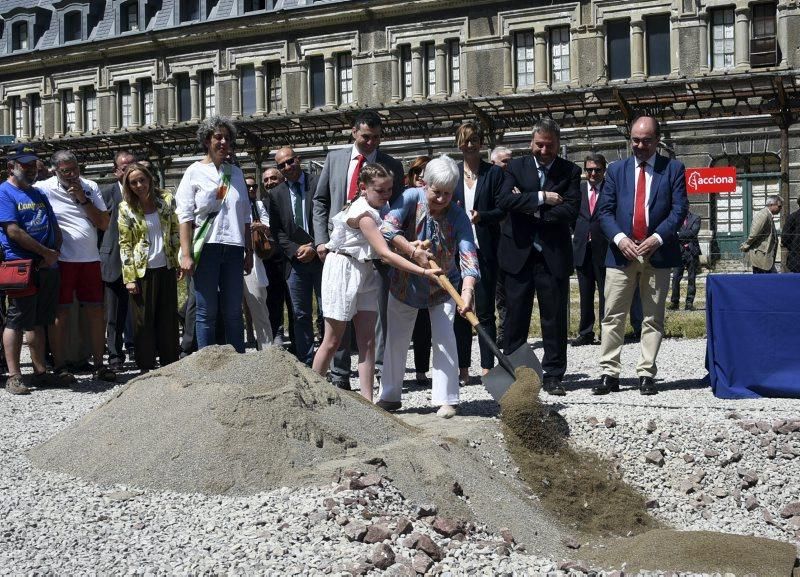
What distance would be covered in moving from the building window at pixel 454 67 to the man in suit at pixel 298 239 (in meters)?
26.9

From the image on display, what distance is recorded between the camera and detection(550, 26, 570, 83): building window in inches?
1375

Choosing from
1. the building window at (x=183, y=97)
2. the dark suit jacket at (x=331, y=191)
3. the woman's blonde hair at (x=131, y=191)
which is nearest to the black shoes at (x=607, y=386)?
the dark suit jacket at (x=331, y=191)

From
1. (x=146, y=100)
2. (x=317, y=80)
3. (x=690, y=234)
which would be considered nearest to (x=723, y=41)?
(x=317, y=80)

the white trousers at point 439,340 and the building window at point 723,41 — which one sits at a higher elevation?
the building window at point 723,41

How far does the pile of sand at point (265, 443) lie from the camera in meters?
5.86

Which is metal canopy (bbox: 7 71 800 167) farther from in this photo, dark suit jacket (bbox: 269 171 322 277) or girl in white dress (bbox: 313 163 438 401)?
girl in white dress (bbox: 313 163 438 401)

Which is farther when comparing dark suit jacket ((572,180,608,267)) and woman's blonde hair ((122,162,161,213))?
dark suit jacket ((572,180,608,267))

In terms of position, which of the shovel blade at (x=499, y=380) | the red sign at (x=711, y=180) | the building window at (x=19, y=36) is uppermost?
the building window at (x=19, y=36)

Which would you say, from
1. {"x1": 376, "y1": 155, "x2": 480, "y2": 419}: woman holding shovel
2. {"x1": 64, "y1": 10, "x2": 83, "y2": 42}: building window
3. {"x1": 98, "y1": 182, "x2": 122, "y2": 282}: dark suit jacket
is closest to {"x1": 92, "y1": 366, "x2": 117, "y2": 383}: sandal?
{"x1": 98, "y1": 182, "x2": 122, "y2": 282}: dark suit jacket

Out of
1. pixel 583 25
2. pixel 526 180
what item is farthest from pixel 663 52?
pixel 526 180

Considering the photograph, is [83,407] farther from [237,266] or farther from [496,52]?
[496,52]

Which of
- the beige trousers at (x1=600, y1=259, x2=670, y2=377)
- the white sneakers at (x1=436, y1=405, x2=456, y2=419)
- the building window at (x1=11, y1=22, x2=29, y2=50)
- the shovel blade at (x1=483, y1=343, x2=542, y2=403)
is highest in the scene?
the building window at (x1=11, y1=22, x2=29, y2=50)

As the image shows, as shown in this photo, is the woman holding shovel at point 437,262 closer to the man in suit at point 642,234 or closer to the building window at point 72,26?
the man in suit at point 642,234

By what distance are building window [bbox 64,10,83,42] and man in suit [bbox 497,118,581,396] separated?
40.2 meters
